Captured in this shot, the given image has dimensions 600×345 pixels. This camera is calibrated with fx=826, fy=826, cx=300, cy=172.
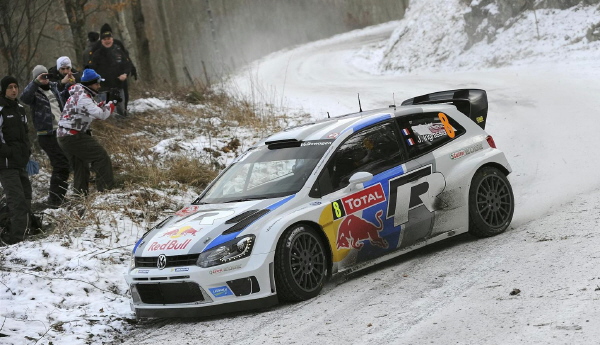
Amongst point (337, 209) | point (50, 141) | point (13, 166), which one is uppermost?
point (50, 141)

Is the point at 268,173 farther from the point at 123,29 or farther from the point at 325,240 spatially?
the point at 123,29

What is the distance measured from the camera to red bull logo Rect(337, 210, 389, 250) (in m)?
7.89

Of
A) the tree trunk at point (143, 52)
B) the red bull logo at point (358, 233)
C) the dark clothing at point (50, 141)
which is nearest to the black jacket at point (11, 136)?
the dark clothing at point (50, 141)

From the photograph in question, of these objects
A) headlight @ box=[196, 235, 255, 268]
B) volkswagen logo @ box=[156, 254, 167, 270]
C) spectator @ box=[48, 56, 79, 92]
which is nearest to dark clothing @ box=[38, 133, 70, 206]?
spectator @ box=[48, 56, 79, 92]

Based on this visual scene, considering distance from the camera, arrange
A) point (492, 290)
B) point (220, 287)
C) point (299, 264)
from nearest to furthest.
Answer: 1. point (492, 290)
2. point (220, 287)
3. point (299, 264)

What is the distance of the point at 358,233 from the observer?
803 centimetres

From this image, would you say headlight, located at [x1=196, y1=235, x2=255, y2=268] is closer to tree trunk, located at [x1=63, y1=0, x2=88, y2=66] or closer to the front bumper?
the front bumper

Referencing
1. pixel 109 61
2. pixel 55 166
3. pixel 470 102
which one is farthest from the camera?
pixel 109 61

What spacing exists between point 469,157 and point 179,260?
12.1ft

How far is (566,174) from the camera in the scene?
12.0m

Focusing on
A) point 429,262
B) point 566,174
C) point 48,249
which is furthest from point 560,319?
point 566,174

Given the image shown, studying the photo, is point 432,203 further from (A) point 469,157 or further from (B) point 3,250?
(B) point 3,250

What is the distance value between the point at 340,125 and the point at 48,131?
520cm

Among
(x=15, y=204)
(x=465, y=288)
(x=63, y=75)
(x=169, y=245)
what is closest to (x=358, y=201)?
(x=465, y=288)
